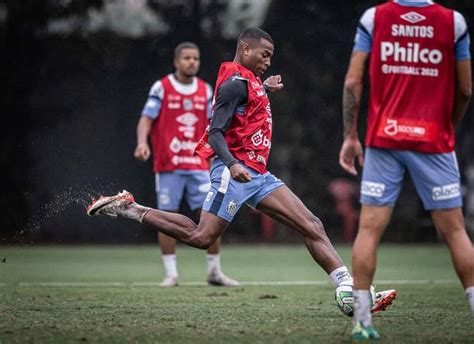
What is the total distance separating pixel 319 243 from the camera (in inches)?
262

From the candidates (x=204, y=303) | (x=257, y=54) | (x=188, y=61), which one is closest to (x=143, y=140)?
(x=188, y=61)

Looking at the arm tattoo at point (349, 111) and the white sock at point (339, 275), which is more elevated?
the arm tattoo at point (349, 111)

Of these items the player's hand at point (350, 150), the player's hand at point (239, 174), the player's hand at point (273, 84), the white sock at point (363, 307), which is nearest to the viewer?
the white sock at point (363, 307)

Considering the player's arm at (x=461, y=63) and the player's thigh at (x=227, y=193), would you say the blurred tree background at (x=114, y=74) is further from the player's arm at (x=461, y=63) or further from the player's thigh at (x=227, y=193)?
the player's arm at (x=461, y=63)

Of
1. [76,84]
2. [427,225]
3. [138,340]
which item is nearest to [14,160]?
[76,84]

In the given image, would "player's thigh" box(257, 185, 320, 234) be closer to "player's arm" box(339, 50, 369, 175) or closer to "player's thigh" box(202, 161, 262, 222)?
"player's thigh" box(202, 161, 262, 222)

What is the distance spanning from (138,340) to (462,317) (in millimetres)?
2356

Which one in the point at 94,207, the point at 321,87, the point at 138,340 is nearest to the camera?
the point at 138,340

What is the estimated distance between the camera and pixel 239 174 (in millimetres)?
6145

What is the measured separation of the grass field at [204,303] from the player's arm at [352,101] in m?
1.01

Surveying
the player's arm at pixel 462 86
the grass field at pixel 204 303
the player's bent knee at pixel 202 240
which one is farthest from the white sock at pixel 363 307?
the player's bent knee at pixel 202 240

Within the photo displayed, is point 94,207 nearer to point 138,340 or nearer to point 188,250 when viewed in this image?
point 138,340

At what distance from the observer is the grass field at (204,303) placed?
5414 millimetres

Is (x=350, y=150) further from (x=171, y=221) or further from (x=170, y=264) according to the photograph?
(x=170, y=264)
